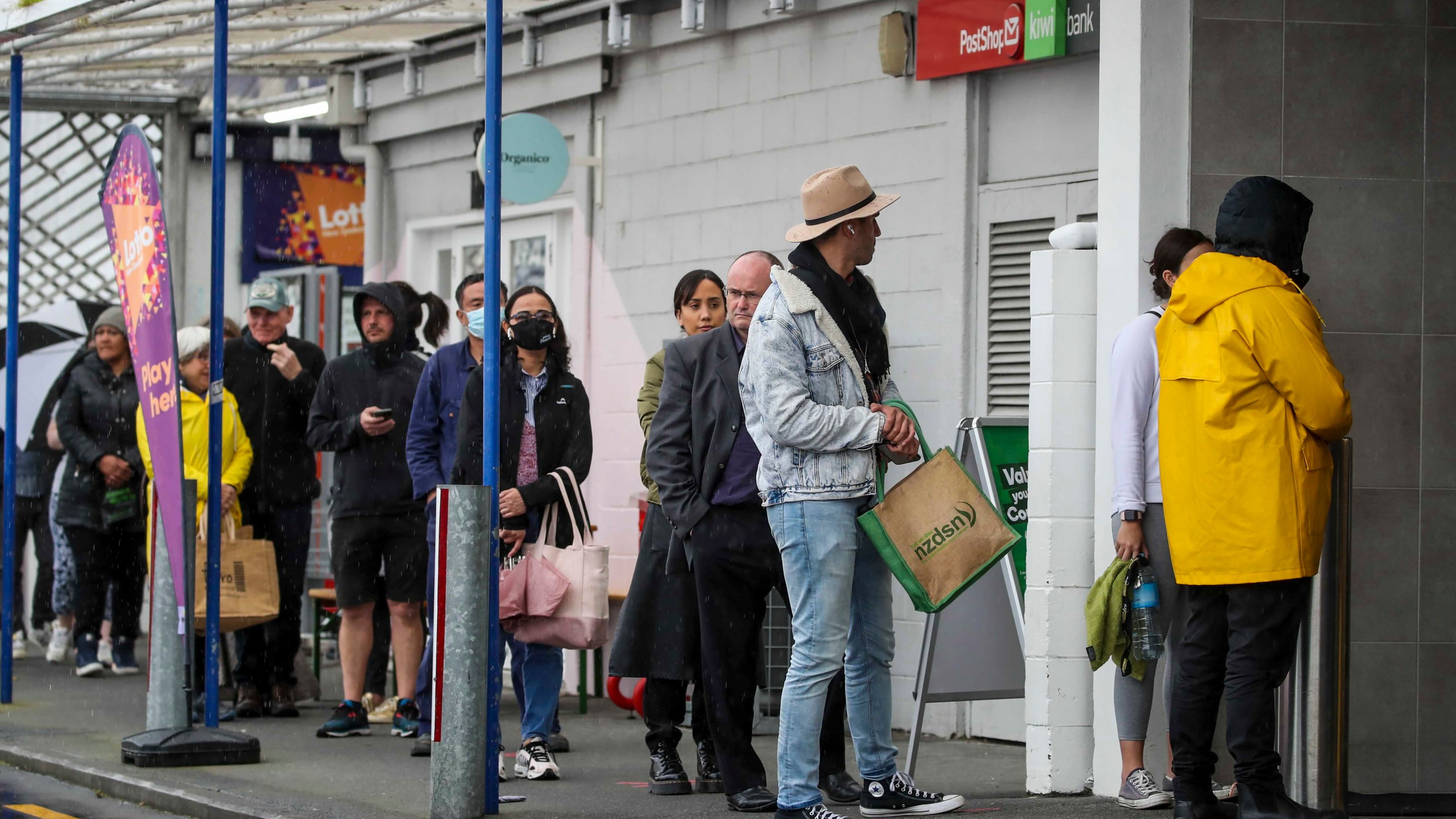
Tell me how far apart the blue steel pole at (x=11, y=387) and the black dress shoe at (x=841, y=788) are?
15.6ft

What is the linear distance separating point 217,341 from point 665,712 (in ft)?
7.30

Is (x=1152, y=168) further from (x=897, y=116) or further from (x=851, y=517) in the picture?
(x=897, y=116)

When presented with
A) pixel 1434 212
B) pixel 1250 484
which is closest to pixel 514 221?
pixel 1434 212

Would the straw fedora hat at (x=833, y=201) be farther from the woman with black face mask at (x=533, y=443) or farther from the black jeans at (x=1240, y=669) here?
the woman with black face mask at (x=533, y=443)

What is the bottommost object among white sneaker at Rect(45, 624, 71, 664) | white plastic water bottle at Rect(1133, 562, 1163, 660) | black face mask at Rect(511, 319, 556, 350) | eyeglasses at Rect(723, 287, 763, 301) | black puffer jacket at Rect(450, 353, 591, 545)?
white sneaker at Rect(45, 624, 71, 664)

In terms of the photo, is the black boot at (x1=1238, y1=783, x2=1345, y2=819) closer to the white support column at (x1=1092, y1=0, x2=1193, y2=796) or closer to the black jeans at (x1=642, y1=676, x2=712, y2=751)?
the white support column at (x1=1092, y1=0, x2=1193, y2=796)

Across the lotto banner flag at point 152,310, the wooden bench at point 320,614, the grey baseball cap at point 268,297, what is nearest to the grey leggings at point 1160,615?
the lotto banner flag at point 152,310

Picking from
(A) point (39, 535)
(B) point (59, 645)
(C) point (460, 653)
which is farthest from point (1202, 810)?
(A) point (39, 535)

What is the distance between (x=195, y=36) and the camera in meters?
11.3

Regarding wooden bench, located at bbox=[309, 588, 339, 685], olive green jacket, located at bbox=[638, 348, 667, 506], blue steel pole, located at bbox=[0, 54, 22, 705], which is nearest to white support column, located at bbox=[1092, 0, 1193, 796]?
olive green jacket, located at bbox=[638, 348, 667, 506]

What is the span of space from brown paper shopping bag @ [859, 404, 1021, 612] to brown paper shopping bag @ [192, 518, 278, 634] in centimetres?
410

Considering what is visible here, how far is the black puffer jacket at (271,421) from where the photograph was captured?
9398mm

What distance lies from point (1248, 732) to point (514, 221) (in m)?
7.39

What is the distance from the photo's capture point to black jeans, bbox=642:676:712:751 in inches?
266
